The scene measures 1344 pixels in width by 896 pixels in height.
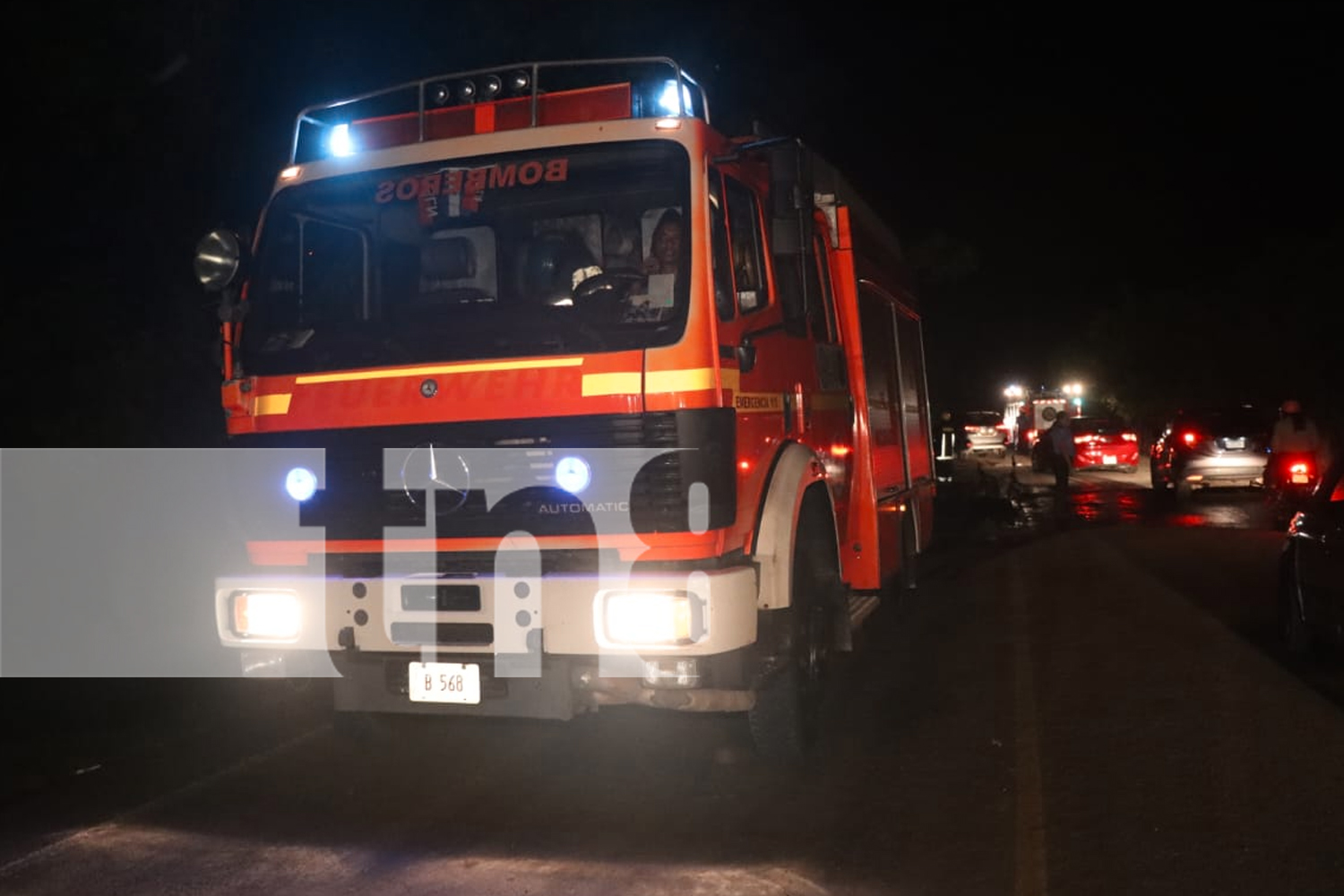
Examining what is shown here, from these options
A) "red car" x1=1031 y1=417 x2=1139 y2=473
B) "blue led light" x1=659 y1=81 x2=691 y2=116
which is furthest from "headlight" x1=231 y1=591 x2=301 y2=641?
"red car" x1=1031 y1=417 x2=1139 y2=473

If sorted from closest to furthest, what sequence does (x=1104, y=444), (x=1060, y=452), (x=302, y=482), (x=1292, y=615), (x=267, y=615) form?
(x=267, y=615), (x=302, y=482), (x=1292, y=615), (x=1060, y=452), (x=1104, y=444)

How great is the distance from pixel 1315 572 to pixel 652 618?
501 centimetres

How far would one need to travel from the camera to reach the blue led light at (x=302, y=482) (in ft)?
18.6

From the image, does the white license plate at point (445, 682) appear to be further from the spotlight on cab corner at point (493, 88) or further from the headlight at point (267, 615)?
the spotlight on cab corner at point (493, 88)

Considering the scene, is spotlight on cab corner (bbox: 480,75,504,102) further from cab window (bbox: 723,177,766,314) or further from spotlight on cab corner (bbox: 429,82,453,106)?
cab window (bbox: 723,177,766,314)

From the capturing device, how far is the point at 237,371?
19.2 ft

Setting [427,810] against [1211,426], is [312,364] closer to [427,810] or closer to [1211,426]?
[427,810]

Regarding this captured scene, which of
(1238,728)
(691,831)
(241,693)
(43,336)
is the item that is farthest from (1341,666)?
(43,336)

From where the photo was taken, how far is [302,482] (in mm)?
5672

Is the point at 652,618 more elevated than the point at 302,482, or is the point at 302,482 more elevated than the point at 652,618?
the point at 302,482

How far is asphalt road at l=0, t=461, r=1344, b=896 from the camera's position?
481 centimetres

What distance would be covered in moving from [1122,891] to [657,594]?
6.47 ft

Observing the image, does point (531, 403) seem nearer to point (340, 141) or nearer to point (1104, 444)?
point (340, 141)

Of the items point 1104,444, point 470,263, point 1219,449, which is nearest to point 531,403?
point 470,263
